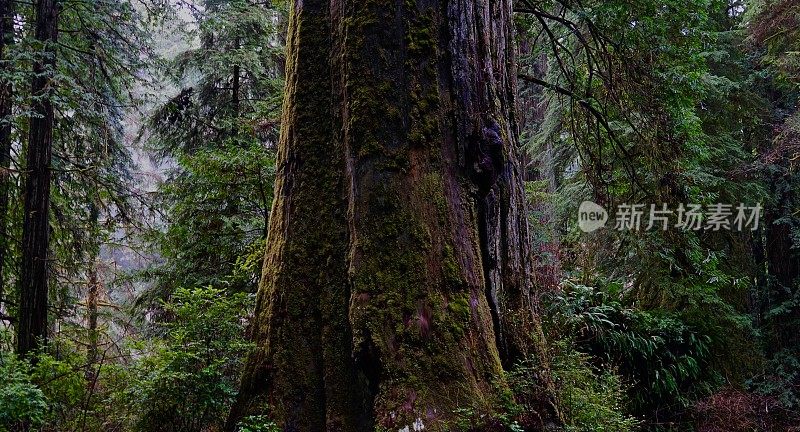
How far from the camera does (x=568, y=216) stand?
11.1 meters

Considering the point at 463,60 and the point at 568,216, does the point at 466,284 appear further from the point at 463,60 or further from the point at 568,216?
the point at 568,216

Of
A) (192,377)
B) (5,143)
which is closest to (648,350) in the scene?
(192,377)

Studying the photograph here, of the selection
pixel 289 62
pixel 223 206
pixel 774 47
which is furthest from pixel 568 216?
pixel 289 62

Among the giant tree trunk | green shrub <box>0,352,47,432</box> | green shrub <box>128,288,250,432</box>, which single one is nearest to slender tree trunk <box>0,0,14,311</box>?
green shrub <box>0,352,47,432</box>

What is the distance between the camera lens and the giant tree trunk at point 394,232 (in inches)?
122

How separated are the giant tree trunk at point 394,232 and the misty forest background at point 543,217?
0.81 feet

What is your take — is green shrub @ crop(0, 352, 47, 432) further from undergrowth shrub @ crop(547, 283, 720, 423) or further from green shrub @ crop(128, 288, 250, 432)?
undergrowth shrub @ crop(547, 283, 720, 423)

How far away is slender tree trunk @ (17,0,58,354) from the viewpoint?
23.3ft

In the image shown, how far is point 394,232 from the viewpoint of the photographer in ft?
10.6

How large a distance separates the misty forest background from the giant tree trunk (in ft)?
0.81

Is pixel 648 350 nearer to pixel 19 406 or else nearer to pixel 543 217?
pixel 543 217

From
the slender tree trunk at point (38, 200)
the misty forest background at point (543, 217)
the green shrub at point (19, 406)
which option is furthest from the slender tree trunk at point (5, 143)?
the green shrub at point (19, 406)

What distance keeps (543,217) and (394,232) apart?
1085 centimetres

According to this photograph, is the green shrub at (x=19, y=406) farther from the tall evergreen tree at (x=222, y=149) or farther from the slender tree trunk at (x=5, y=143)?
the slender tree trunk at (x=5, y=143)
